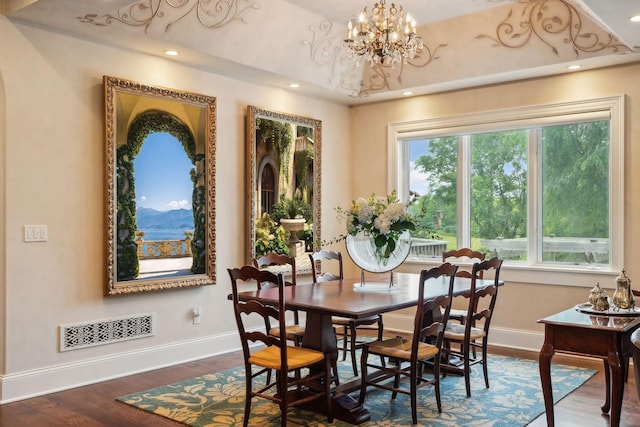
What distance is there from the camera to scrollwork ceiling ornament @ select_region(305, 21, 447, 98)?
216 inches

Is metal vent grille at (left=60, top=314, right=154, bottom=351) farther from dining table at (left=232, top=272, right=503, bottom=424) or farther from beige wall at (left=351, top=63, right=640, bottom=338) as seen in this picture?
beige wall at (left=351, top=63, right=640, bottom=338)

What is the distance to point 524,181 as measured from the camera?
18.4 feet

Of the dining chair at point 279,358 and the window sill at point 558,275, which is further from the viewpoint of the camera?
the window sill at point 558,275

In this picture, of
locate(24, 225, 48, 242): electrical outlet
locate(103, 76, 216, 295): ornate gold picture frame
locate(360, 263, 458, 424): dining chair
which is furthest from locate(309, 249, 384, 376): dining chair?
locate(24, 225, 48, 242): electrical outlet

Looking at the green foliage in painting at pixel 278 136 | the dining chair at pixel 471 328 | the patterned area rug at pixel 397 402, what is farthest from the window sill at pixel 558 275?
the green foliage in painting at pixel 278 136

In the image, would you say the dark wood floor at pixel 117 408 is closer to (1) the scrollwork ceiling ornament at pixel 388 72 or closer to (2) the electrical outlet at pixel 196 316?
(2) the electrical outlet at pixel 196 316

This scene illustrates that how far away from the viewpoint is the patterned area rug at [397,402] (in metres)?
3.47

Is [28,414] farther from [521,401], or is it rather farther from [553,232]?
[553,232]

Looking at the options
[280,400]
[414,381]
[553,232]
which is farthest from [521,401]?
[553,232]

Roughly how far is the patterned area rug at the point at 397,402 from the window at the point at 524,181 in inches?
51.3

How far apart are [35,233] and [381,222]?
2403 mm

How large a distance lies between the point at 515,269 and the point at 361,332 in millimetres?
1730

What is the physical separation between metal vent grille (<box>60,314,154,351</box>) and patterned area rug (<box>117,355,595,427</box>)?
60cm

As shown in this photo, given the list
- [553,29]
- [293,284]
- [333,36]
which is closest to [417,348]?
[293,284]
